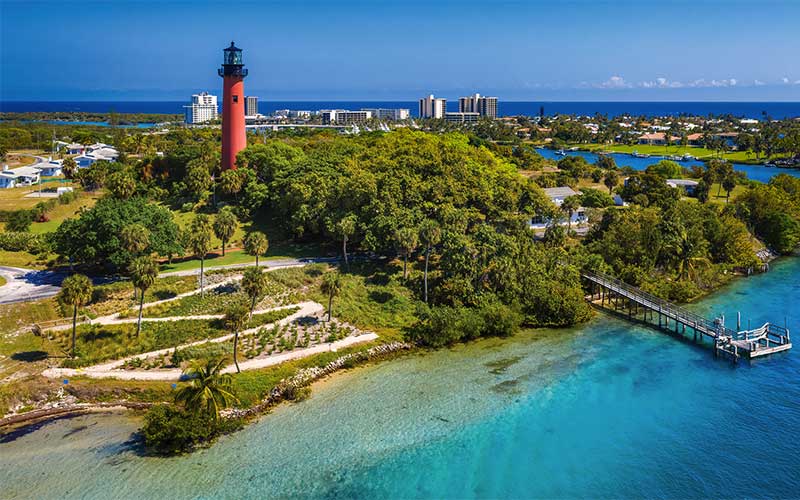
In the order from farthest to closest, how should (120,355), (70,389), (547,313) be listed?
(547,313) < (120,355) < (70,389)

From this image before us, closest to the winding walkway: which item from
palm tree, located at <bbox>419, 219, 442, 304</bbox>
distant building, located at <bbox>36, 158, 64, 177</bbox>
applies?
palm tree, located at <bbox>419, 219, 442, 304</bbox>

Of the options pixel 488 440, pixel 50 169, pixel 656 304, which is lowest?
pixel 488 440

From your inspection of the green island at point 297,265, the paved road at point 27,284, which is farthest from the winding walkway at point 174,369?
the paved road at point 27,284

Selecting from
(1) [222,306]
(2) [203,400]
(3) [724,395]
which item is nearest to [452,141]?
(1) [222,306]

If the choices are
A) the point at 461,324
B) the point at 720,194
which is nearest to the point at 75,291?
the point at 461,324

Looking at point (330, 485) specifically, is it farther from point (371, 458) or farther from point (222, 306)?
point (222, 306)

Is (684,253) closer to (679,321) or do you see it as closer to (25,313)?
(679,321)

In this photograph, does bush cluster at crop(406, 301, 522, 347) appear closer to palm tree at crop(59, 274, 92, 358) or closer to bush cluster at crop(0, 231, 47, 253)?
palm tree at crop(59, 274, 92, 358)

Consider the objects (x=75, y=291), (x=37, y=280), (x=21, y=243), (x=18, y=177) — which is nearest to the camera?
(x=75, y=291)
